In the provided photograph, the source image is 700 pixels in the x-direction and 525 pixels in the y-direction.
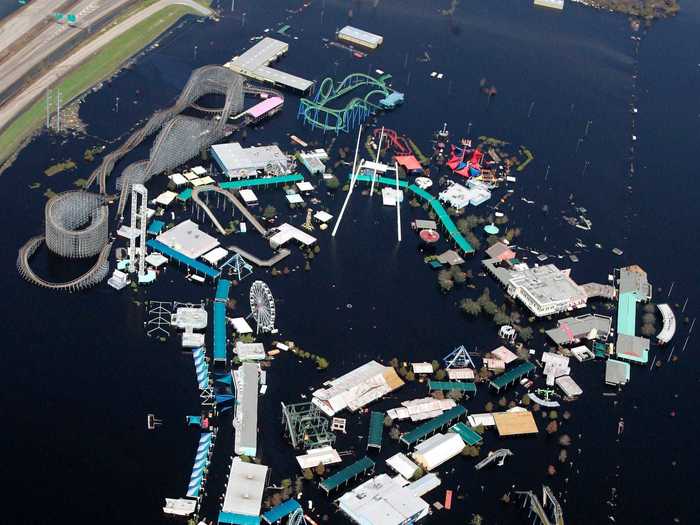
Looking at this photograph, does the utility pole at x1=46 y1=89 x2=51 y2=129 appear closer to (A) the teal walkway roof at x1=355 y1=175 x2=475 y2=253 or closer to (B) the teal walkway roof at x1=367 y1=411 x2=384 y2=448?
(A) the teal walkway roof at x1=355 y1=175 x2=475 y2=253

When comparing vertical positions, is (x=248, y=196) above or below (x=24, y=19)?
below

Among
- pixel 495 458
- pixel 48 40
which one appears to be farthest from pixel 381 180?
pixel 48 40

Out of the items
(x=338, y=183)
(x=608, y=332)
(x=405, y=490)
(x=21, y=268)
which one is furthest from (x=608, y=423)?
(x=21, y=268)

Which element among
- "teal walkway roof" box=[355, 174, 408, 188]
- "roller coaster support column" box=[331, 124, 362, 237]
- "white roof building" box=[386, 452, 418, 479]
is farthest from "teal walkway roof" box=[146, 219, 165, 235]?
"white roof building" box=[386, 452, 418, 479]

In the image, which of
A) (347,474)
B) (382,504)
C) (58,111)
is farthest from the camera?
(58,111)

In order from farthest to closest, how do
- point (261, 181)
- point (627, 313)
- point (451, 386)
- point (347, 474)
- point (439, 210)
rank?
point (261, 181) < point (439, 210) < point (627, 313) < point (451, 386) < point (347, 474)

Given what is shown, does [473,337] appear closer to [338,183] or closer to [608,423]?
[608,423]

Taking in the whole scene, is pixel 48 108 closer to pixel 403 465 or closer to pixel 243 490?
pixel 243 490
